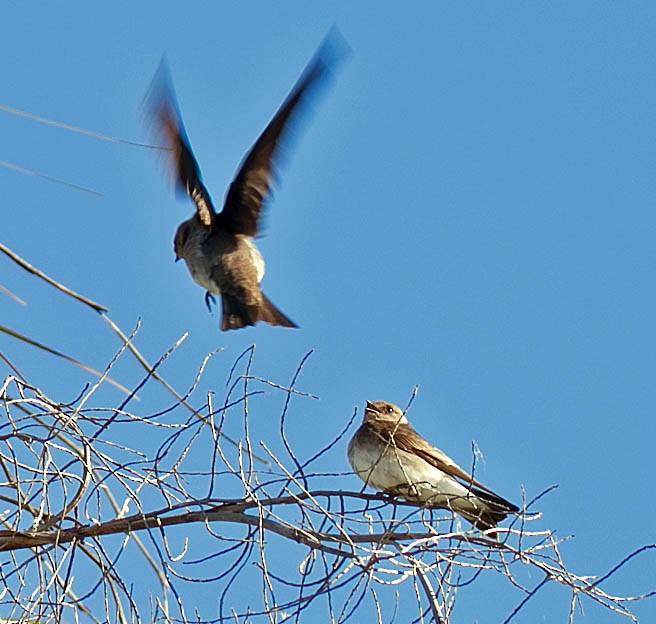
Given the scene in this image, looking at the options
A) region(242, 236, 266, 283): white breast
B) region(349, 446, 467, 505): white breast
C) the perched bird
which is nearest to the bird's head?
the perched bird

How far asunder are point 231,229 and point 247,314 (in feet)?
2.01

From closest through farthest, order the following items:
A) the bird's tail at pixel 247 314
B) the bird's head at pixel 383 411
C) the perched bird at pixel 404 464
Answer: the perched bird at pixel 404 464 → the bird's head at pixel 383 411 → the bird's tail at pixel 247 314

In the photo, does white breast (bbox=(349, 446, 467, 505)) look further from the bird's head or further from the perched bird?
the bird's head

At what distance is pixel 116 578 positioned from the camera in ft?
11.5

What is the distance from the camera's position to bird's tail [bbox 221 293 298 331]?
7137mm

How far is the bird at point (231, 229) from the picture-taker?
6984mm

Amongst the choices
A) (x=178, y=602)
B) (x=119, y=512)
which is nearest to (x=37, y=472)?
(x=119, y=512)

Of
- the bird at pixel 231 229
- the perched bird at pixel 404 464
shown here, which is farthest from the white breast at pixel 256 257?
the perched bird at pixel 404 464

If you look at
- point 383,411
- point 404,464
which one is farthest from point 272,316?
point 404,464

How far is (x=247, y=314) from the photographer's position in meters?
7.21

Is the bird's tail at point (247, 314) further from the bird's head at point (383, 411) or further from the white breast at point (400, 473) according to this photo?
the white breast at point (400, 473)

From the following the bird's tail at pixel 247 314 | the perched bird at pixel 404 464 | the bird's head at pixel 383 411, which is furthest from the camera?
the bird's tail at pixel 247 314

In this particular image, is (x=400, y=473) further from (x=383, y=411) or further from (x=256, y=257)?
(x=256, y=257)

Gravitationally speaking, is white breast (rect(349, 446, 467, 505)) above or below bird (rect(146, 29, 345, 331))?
below
